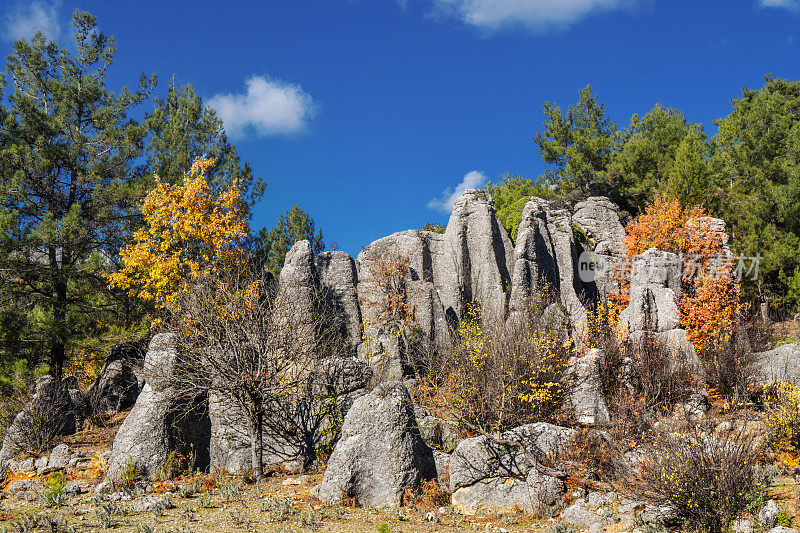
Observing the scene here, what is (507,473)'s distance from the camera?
11.7m

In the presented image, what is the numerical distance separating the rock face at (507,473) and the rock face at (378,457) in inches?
34.1

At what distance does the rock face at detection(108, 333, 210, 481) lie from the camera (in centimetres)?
1350

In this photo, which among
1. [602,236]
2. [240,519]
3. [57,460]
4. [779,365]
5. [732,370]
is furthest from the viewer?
[602,236]

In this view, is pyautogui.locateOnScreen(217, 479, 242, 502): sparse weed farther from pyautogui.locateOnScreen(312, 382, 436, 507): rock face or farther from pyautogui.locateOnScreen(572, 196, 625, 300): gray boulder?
pyautogui.locateOnScreen(572, 196, 625, 300): gray boulder

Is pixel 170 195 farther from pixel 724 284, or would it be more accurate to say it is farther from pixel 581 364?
pixel 724 284

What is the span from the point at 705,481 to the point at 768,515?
0.98m

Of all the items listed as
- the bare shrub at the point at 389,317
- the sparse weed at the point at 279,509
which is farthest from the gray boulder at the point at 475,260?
the sparse weed at the point at 279,509

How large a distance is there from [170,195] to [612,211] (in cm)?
2329

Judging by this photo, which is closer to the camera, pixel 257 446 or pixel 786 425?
pixel 786 425

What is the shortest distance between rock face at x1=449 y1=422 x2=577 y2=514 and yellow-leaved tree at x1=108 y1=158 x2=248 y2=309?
37.6 feet

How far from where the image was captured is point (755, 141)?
97.3 ft

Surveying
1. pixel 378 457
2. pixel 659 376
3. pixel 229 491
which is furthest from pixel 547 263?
pixel 229 491

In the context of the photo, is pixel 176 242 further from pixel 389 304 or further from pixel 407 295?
pixel 407 295

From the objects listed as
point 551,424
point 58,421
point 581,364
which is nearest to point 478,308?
point 581,364
